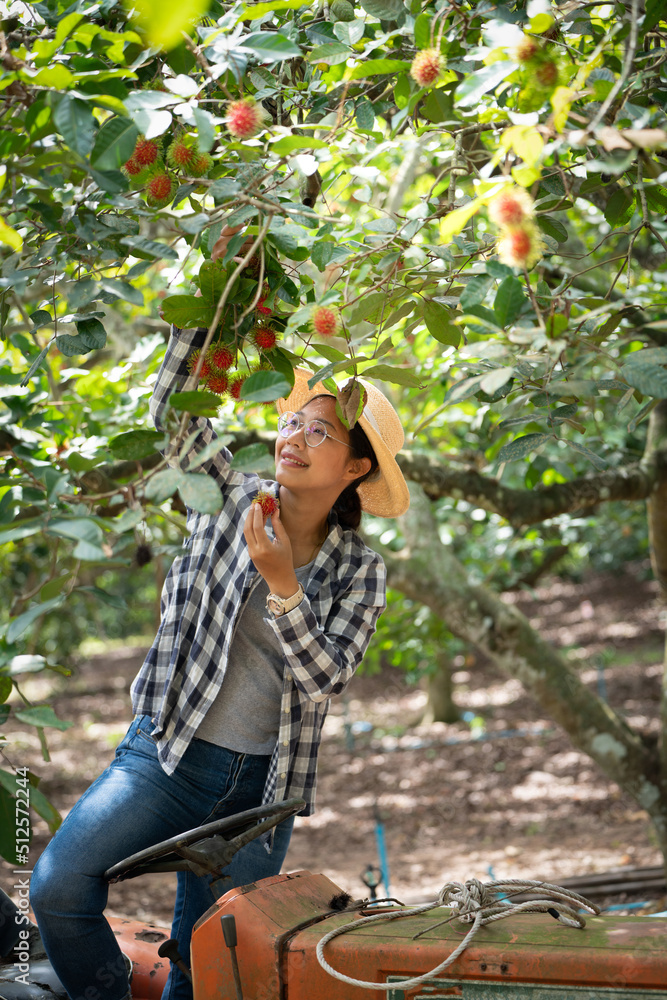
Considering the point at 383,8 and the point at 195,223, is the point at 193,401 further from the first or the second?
the point at 383,8

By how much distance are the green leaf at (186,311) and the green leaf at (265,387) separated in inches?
10.9

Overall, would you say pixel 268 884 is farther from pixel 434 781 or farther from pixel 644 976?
pixel 434 781

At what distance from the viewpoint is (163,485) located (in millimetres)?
1137

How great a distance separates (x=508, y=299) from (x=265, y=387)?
37 centimetres

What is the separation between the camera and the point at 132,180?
147 centimetres

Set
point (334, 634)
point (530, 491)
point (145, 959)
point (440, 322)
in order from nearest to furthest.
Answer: point (440, 322)
point (334, 634)
point (145, 959)
point (530, 491)

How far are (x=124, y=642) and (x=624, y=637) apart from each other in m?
12.4

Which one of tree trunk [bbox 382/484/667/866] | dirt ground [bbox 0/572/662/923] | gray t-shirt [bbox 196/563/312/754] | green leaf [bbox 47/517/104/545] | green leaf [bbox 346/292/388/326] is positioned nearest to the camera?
green leaf [bbox 47/517/104/545]

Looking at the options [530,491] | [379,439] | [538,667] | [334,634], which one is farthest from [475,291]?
[538,667]

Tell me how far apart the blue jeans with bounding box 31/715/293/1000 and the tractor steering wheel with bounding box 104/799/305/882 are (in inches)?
2.5

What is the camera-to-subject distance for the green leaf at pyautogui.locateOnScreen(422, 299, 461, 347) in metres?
1.62

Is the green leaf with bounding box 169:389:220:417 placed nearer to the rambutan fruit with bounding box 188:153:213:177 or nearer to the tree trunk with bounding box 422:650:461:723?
the rambutan fruit with bounding box 188:153:213:177

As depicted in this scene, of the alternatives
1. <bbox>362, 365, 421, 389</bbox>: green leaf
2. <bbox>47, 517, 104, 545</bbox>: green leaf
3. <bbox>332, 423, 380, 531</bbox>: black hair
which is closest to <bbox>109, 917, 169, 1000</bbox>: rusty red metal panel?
<bbox>332, 423, 380, 531</bbox>: black hair

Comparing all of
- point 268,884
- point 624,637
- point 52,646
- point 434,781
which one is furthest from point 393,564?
point 52,646
